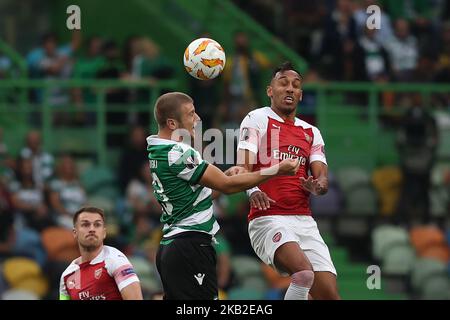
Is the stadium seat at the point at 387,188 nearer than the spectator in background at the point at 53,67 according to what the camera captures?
Yes

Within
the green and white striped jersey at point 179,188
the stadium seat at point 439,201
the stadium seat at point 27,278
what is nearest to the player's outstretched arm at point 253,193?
the green and white striped jersey at point 179,188

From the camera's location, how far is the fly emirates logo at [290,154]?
13.2 metres

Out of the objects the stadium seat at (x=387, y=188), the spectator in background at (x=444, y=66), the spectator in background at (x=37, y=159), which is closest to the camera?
the spectator in background at (x=37, y=159)

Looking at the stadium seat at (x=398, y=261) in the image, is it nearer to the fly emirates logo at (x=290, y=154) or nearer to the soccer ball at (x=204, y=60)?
the fly emirates logo at (x=290, y=154)

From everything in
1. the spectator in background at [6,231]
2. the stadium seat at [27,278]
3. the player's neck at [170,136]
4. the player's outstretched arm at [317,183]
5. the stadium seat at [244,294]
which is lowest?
the stadium seat at [244,294]

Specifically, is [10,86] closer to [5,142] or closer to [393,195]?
[5,142]

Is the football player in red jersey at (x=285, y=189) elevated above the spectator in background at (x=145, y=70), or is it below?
below

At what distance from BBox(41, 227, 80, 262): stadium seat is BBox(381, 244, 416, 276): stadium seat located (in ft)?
15.2

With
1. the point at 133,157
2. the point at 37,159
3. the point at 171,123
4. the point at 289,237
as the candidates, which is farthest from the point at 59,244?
the point at 171,123

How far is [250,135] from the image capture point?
13.2 metres

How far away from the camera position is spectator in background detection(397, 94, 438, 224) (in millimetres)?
21594

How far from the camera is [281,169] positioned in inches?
471

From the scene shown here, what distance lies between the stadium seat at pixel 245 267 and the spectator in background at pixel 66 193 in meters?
2.42

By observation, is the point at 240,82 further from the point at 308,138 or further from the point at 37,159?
the point at 308,138
